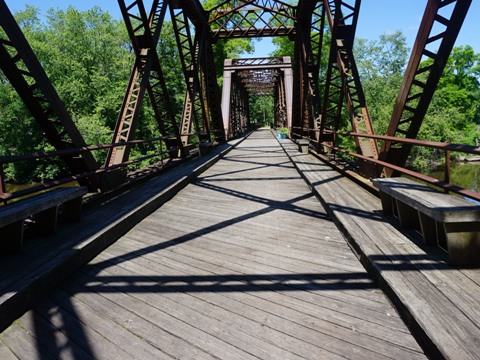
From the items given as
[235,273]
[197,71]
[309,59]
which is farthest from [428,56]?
[197,71]

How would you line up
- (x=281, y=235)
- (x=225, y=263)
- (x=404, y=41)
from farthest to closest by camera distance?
(x=404, y=41)
(x=281, y=235)
(x=225, y=263)

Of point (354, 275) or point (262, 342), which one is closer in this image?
point (262, 342)

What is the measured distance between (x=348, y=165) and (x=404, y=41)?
229ft

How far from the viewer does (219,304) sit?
2.41 m

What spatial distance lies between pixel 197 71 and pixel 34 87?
322 inches

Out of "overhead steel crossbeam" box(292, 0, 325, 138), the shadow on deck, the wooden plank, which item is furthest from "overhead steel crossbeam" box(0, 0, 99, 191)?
"overhead steel crossbeam" box(292, 0, 325, 138)

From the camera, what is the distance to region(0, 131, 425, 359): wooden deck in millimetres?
1928

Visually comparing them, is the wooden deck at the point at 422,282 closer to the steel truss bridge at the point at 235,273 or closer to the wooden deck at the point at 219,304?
the steel truss bridge at the point at 235,273

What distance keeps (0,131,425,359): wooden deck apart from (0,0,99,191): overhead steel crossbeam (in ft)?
5.63

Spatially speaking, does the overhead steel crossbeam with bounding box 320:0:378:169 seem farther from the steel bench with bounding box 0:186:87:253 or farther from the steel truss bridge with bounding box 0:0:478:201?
the steel bench with bounding box 0:186:87:253

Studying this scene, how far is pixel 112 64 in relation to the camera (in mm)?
28797

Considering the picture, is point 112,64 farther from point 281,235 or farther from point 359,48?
point 359,48

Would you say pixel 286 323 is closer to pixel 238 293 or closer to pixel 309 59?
pixel 238 293

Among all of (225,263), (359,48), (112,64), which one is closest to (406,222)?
(225,263)
